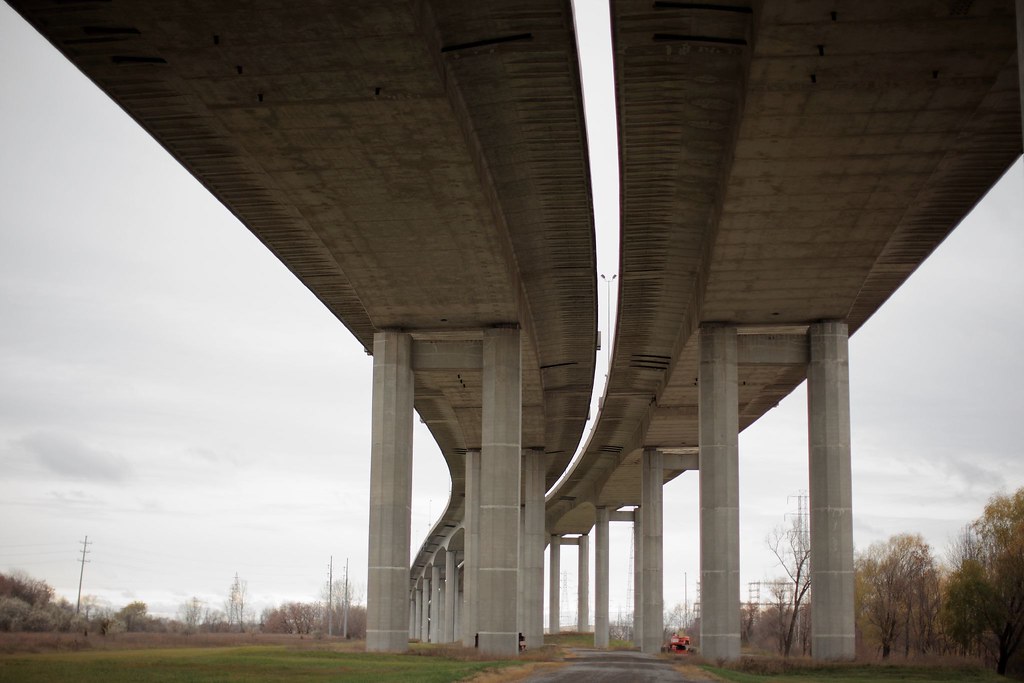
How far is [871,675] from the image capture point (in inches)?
1307

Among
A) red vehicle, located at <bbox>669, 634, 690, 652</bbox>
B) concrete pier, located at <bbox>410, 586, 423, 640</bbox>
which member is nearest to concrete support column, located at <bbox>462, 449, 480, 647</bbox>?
red vehicle, located at <bbox>669, 634, 690, 652</bbox>

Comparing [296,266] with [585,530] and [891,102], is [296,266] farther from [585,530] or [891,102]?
[585,530]

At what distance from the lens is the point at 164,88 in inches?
1020

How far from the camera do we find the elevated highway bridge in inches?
907

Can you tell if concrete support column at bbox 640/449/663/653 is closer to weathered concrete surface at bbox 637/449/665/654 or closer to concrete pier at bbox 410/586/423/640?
weathered concrete surface at bbox 637/449/665/654

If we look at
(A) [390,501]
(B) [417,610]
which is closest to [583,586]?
(B) [417,610]

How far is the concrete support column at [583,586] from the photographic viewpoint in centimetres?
12088

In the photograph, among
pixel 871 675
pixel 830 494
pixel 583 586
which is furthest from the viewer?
pixel 583 586

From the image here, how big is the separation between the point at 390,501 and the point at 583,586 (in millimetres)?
82156

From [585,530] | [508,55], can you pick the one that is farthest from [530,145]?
[585,530]

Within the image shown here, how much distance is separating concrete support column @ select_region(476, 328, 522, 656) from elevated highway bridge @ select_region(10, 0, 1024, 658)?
88 mm

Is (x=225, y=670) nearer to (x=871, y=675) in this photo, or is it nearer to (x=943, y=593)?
(x=871, y=675)

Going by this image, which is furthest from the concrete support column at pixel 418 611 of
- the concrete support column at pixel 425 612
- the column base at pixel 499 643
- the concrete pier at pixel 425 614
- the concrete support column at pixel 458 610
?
the column base at pixel 499 643

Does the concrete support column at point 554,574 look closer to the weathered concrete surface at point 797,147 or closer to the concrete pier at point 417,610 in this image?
the concrete pier at point 417,610
